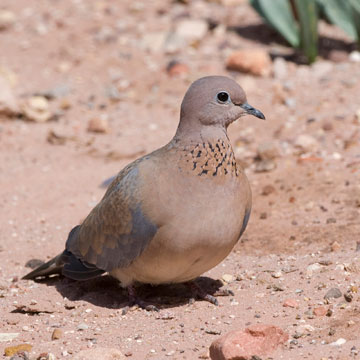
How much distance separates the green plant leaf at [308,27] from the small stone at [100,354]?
6.30 metres

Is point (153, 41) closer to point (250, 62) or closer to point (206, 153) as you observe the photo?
point (250, 62)

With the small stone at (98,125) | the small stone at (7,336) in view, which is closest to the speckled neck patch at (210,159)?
the small stone at (7,336)

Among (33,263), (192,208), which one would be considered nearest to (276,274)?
(192,208)

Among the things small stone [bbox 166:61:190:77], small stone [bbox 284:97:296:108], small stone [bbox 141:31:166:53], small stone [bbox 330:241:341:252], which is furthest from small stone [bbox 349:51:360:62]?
small stone [bbox 330:241:341:252]

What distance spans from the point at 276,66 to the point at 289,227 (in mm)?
3906

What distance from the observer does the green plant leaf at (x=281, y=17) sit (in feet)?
32.5

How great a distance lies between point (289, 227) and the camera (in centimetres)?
630

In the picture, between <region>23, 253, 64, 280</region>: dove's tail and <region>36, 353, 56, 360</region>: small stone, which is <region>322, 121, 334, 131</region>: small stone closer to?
<region>23, 253, 64, 280</region>: dove's tail

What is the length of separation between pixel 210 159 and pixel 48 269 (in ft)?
5.41

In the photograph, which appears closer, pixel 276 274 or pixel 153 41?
pixel 276 274

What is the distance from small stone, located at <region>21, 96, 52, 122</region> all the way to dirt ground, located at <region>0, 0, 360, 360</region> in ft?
0.29

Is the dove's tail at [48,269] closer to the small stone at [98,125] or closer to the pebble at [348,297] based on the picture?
the pebble at [348,297]

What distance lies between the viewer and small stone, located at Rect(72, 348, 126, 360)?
13.9 feet

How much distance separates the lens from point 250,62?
9.68 metres
